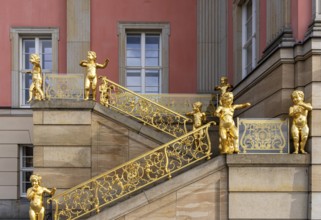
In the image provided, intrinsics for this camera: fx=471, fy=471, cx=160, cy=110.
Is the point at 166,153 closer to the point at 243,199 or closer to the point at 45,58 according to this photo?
the point at 243,199

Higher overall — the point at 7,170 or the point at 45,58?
the point at 45,58

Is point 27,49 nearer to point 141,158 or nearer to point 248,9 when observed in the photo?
point 248,9

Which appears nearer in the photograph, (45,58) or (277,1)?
(277,1)

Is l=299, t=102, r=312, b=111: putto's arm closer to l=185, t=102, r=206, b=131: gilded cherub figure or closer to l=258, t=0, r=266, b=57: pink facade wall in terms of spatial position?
l=258, t=0, r=266, b=57: pink facade wall

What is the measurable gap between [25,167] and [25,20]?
5.06 meters

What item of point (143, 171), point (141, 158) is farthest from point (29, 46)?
point (143, 171)

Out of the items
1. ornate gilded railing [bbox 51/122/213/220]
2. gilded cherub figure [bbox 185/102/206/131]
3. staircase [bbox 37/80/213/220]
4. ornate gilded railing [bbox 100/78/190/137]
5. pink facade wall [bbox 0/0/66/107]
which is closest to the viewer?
ornate gilded railing [bbox 51/122/213/220]

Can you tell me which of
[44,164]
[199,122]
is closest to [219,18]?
[199,122]

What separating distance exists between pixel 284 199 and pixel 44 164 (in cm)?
577

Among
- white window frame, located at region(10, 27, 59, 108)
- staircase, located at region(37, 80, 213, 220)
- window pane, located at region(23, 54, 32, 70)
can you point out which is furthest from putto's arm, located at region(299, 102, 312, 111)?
window pane, located at region(23, 54, 32, 70)

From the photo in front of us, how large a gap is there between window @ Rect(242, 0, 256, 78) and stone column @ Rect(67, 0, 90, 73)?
5.47 meters

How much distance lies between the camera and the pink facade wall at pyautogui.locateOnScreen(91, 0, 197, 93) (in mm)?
16391

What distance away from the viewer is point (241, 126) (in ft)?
30.3

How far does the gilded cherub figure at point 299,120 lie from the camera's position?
8.95m
